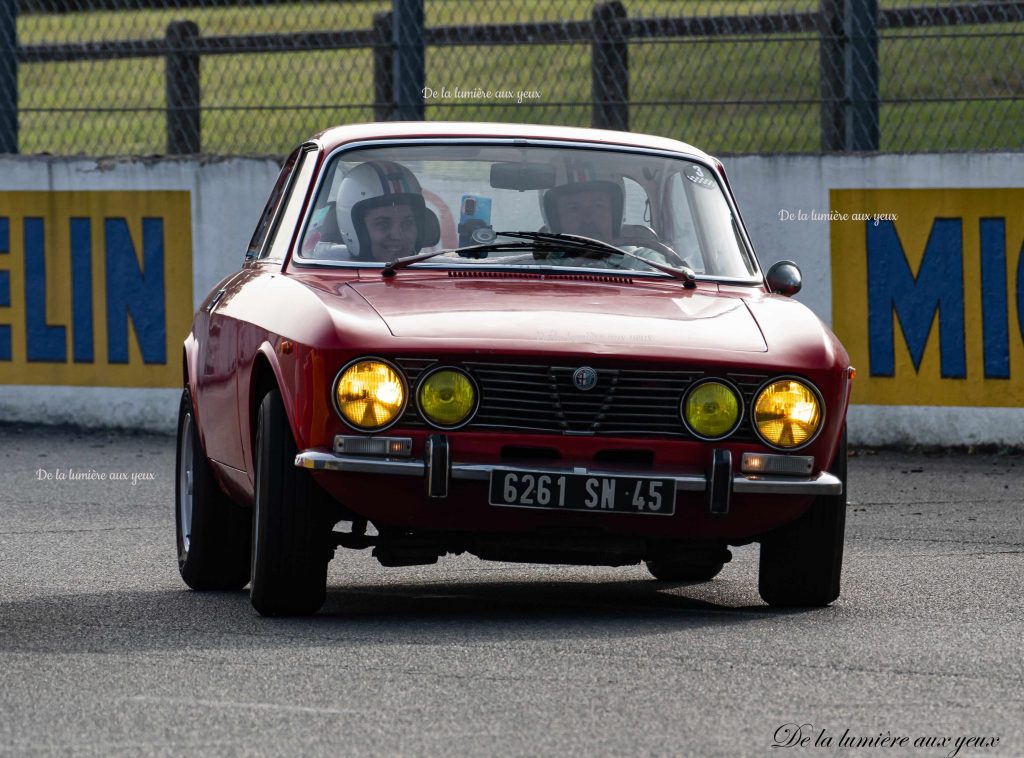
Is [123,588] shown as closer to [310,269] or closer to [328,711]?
[310,269]

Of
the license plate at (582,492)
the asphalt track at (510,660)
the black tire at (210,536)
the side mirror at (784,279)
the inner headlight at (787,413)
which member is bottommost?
the asphalt track at (510,660)

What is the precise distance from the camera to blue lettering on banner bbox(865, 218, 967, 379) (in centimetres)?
1191

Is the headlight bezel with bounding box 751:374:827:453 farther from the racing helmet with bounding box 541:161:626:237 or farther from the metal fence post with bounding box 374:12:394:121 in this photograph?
the metal fence post with bounding box 374:12:394:121

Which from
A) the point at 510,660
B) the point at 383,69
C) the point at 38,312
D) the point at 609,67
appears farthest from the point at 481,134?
the point at 38,312

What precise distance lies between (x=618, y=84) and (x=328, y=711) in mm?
8734

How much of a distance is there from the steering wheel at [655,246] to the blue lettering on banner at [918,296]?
504 cm

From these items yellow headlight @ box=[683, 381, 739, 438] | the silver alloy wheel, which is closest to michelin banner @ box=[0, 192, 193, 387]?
the silver alloy wheel

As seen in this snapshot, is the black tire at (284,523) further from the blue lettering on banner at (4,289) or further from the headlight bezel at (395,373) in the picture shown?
the blue lettering on banner at (4,289)

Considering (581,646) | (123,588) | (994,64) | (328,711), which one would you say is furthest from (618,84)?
(328,711)

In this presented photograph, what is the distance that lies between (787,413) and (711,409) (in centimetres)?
25

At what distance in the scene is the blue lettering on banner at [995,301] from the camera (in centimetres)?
1182

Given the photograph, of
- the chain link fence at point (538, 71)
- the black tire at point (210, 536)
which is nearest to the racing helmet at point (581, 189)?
the black tire at point (210, 536)

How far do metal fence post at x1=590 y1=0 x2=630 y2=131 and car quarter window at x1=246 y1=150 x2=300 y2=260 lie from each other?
203 inches

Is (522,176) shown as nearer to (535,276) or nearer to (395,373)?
(535,276)
